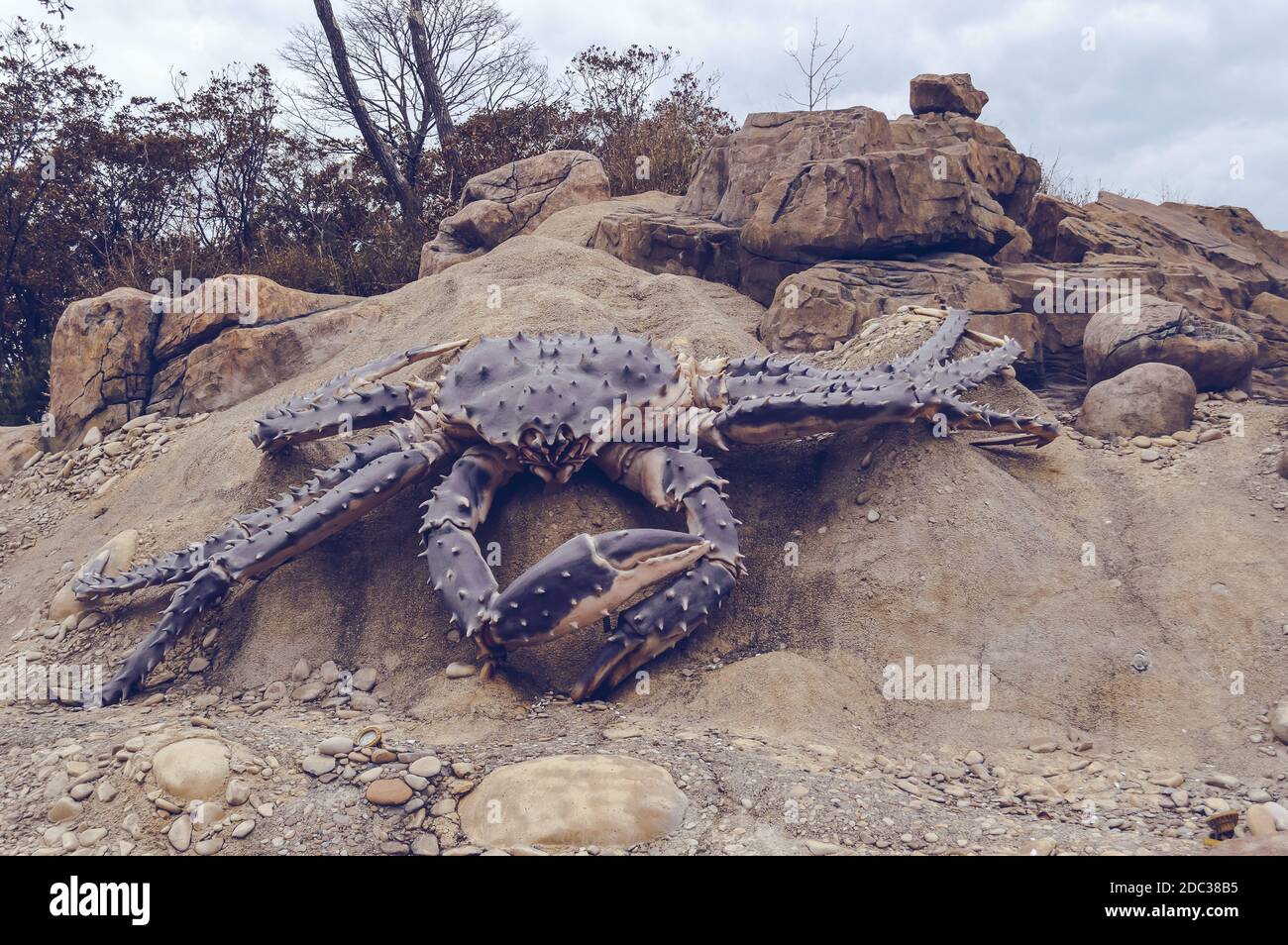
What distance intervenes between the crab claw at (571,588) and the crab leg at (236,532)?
134cm

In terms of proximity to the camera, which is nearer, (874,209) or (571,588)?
(571,588)

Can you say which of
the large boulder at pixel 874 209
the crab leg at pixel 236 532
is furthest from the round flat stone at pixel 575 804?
the large boulder at pixel 874 209

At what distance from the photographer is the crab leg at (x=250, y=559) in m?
3.98

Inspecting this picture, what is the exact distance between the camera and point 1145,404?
5578 millimetres

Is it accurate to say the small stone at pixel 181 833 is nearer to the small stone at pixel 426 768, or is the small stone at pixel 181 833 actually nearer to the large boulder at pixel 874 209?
the small stone at pixel 426 768

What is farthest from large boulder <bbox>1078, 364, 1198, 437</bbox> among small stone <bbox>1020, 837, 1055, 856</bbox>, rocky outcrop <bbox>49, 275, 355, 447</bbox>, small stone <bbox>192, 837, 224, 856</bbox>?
rocky outcrop <bbox>49, 275, 355, 447</bbox>

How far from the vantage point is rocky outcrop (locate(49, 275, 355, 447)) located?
6668 mm

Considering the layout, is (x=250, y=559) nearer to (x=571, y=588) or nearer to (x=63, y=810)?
(x=63, y=810)

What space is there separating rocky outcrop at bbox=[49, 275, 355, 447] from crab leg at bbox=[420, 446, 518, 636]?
322cm

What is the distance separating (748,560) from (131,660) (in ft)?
9.53

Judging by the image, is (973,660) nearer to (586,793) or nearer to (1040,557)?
(1040,557)

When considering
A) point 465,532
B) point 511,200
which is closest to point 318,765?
point 465,532

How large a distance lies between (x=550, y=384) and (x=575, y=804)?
2041 millimetres

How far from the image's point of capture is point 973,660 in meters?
3.77
